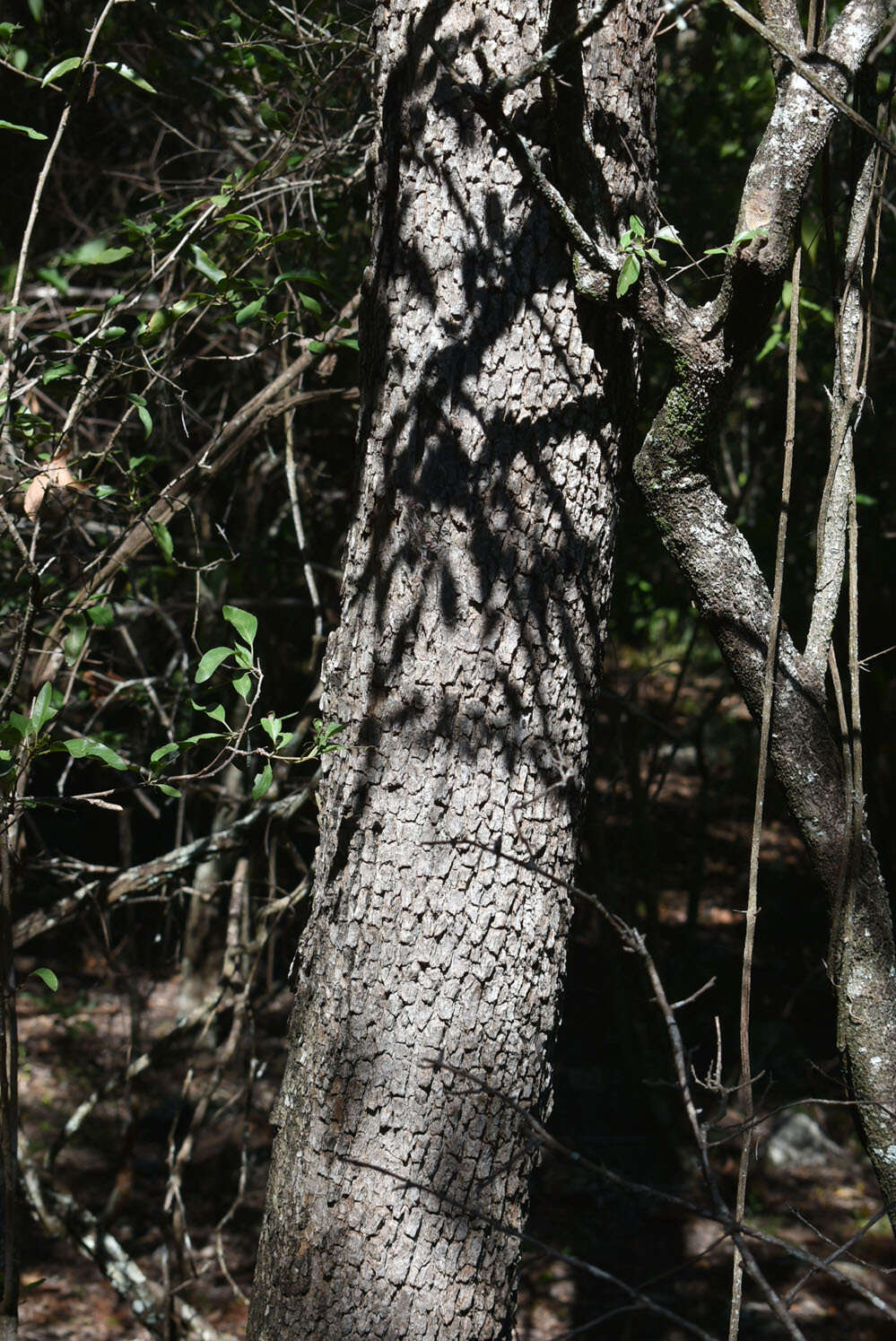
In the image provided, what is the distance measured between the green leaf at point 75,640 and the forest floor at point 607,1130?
119 centimetres

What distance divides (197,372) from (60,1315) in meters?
3.79

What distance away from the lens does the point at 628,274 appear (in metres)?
A: 1.74

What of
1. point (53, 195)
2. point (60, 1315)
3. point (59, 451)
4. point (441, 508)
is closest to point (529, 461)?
point (441, 508)

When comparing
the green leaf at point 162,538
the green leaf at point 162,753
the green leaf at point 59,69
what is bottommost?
the green leaf at point 162,753

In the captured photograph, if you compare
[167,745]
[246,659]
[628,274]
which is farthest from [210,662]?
[628,274]

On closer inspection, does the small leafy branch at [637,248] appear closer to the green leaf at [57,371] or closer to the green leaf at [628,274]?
the green leaf at [628,274]

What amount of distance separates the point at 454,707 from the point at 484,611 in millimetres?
171

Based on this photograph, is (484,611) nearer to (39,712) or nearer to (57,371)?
(39,712)

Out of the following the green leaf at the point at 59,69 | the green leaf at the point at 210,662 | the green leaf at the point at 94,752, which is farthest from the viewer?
the green leaf at the point at 59,69

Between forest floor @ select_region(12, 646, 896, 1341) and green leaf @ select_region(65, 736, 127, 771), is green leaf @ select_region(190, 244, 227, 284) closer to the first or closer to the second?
green leaf @ select_region(65, 736, 127, 771)

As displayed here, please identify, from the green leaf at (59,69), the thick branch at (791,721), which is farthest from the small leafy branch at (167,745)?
the green leaf at (59,69)

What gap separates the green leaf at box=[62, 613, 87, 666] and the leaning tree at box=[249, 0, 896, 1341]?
626mm

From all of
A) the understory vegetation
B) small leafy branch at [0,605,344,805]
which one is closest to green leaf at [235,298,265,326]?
the understory vegetation

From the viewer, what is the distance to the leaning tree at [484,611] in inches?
71.5
